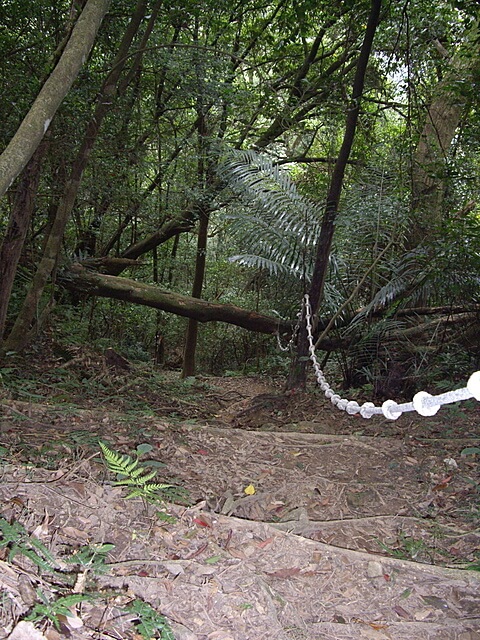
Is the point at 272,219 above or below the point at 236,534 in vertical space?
above

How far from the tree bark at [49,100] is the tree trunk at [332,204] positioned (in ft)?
8.53

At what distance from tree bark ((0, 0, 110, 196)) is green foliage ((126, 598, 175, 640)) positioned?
63.6 inches

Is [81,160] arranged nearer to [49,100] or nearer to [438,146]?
[49,100]

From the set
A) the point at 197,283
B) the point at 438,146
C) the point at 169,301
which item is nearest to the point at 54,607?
the point at 169,301

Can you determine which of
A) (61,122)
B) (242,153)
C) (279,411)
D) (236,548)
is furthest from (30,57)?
(236,548)

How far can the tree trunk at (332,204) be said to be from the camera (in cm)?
451

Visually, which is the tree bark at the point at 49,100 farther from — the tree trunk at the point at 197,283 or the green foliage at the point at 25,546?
the tree trunk at the point at 197,283

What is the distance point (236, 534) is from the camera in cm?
213

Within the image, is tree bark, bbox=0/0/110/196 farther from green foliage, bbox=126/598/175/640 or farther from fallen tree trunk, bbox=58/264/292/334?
fallen tree trunk, bbox=58/264/292/334

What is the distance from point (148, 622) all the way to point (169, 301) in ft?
18.4

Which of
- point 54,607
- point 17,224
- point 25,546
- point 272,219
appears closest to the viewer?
point 54,607

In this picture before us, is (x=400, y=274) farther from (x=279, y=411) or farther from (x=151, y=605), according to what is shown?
(x=151, y=605)

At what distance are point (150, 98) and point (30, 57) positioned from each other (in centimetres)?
257

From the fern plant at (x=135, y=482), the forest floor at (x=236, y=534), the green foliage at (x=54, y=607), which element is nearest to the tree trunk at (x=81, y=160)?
the forest floor at (x=236, y=534)
